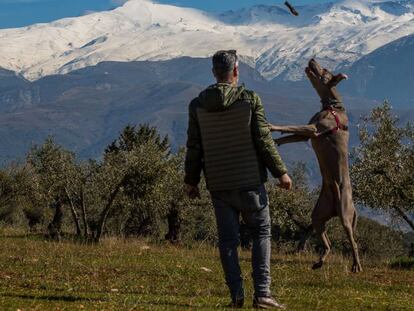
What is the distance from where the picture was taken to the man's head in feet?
30.3

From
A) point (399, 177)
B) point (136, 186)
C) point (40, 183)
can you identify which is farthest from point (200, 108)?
point (40, 183)

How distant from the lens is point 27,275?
1368cm

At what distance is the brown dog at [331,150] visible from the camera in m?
12.4

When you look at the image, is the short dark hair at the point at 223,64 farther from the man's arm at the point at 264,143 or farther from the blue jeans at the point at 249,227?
the blue jeans at the point at 249,227

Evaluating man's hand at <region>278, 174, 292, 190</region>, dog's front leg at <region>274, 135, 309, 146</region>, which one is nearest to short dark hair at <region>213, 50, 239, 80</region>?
man's hand at <region>278, 174, 292, 190</region>

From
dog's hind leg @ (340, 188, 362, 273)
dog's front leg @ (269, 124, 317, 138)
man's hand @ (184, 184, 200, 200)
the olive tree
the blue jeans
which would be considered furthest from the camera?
→ the olive tree

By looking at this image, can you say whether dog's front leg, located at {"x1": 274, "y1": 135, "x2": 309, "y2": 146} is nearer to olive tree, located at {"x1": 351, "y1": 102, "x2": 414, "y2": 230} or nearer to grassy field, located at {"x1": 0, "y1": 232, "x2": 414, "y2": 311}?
grassy field, located at {"x1": 0, "y1": 232, "x2": 414, "y2": 311}

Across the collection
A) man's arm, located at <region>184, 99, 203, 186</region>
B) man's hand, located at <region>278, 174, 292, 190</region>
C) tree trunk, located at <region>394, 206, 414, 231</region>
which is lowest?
tree trunk, located at <region>394, 206, 414, 231</region>

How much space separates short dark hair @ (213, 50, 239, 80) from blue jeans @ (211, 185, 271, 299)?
1.40 meters

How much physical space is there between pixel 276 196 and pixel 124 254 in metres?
29.9

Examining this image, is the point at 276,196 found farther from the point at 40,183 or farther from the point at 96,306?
the point at 96,306

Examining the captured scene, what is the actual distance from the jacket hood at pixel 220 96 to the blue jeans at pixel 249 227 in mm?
1016

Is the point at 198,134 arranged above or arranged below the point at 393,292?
above

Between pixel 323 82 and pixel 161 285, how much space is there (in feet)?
13.9
